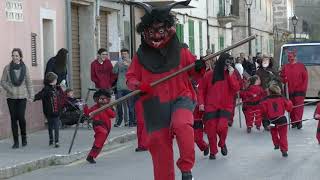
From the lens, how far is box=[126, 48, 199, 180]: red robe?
8.53 metres

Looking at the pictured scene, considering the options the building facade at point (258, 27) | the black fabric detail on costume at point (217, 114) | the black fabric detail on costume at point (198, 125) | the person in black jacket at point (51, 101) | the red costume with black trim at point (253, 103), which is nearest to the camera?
the black fabric detail on costume at point (217, 114)

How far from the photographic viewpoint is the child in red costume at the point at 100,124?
1355 centimetres

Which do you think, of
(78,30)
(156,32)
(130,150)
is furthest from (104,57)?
(156,32)

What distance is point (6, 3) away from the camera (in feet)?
56.5

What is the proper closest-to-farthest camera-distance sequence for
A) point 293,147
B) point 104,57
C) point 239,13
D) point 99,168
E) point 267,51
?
point 99,168
point 293,147
point 104,57
point 239,13
point 267,51

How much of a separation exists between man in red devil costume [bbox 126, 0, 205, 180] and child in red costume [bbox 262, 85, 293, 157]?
520cm

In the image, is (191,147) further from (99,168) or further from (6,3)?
(6,3)

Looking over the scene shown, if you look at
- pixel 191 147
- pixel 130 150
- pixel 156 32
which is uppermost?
pixel 156 32

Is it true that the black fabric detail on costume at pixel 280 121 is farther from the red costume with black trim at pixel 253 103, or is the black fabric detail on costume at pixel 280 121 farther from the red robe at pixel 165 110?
the red robe at pixel 165 110

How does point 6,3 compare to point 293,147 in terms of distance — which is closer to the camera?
point 293,147

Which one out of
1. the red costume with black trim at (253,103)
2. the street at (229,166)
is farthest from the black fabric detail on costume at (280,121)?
the red costume with black trim at (253,103)

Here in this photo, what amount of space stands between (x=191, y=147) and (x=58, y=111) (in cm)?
760

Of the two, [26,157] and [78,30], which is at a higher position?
[78,30]

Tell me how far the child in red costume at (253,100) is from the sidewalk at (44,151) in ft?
9.19
